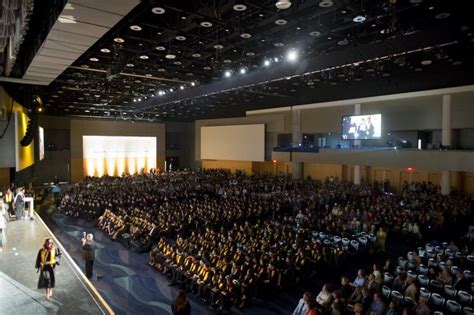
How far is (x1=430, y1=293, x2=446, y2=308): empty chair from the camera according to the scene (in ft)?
21.2

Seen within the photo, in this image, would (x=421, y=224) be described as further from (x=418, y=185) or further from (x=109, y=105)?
(x=109, y=105)

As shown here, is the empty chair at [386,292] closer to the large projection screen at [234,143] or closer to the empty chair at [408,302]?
the empty chair at [408,302]

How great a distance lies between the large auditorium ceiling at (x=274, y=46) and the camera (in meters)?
8.45

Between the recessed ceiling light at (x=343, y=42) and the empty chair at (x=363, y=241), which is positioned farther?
the recessed ceiling light at (x=343, y=42)

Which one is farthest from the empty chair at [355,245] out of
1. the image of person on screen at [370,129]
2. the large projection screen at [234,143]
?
the large projection screen at [234,143]

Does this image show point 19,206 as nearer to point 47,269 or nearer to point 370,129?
point 47,269

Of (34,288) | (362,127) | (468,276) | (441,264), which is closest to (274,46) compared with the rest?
(441,264)

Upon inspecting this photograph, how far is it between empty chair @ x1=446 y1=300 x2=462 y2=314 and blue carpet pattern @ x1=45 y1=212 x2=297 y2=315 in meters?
3.27

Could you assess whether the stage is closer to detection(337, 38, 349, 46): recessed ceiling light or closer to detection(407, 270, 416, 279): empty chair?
detection(407, 270, 416, 279): empty chair

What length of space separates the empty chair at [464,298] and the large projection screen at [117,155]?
30.7 meters

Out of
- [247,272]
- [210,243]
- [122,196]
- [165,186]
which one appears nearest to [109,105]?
[165,186]

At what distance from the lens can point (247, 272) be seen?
8164 mm

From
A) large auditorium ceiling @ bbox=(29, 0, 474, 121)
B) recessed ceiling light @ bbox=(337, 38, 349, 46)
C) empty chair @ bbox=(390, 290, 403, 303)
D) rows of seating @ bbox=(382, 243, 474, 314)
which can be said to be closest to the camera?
rows of seating @ bbox=(382, 243, 474, 314)

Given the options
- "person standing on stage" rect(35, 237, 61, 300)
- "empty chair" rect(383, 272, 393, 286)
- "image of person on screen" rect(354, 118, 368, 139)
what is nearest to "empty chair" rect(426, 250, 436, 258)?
"empty chair" rect(383, 272, 393, 286)
